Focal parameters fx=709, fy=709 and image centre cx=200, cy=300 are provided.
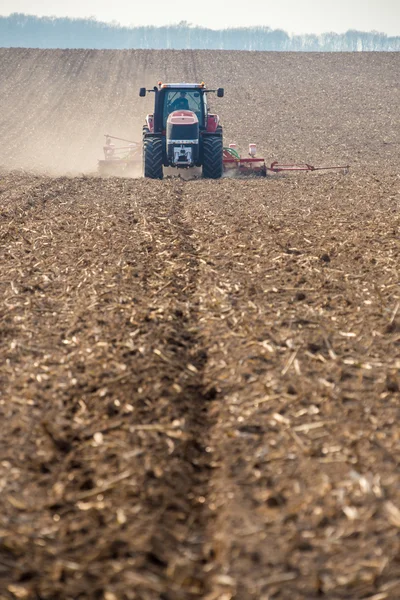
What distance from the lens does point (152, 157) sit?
18312 mm

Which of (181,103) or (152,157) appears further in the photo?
(181,103)

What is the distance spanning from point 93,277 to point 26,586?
501 cm

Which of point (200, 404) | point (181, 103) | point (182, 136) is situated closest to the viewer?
point (200, 404)

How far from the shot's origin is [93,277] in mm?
8086

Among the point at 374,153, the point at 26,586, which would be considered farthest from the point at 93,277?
the point at 374,153

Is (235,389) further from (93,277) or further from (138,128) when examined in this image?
(138,128)

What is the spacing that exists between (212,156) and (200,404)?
550 inches

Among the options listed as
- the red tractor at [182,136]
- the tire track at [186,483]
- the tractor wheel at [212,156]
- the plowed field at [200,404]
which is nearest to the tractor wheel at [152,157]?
the red tractor at [182,136]

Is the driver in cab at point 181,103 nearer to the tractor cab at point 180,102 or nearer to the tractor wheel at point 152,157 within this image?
the tractor cab at point 180,102

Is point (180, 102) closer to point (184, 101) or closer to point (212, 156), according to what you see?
point (184, 101)

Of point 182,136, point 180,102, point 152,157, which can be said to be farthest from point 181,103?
point 152,157

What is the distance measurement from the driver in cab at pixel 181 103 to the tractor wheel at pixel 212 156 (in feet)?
4.14

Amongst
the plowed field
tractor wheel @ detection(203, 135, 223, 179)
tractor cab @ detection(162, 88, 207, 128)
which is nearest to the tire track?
the plowed field

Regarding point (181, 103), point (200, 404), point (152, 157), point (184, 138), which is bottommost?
point (152, 157)
